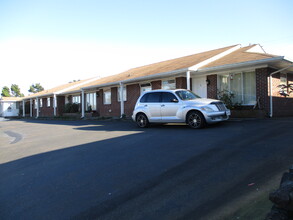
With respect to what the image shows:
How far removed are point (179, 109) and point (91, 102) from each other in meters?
17.0

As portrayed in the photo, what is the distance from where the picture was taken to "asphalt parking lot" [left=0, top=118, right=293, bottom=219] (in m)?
3.23

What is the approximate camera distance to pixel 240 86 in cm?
1349

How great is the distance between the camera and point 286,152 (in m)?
4.89

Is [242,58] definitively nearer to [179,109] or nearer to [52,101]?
[179,109]

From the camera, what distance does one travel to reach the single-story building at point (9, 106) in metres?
45.4

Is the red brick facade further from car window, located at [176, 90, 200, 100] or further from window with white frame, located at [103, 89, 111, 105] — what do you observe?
car window, located at [176, 90, 200, 100]

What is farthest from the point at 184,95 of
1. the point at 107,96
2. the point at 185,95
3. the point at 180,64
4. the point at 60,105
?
the point at 60,105

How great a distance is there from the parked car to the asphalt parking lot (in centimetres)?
211

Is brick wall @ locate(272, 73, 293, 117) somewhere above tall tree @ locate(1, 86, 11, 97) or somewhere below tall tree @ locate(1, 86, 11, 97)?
below

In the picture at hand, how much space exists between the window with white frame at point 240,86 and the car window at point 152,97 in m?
5.18

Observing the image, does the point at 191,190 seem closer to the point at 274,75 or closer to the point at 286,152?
the point at 286,152

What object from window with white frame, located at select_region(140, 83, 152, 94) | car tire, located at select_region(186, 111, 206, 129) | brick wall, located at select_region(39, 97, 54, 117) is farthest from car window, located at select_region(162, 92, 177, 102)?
brick wall, located at select_region(39, 97, 54, 117)

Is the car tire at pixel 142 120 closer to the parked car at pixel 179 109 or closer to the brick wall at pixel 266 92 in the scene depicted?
the parked car at pixel 179 109

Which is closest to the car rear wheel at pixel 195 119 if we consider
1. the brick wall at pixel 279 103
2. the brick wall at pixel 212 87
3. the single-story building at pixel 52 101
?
the brick wall at pixel 212 87
